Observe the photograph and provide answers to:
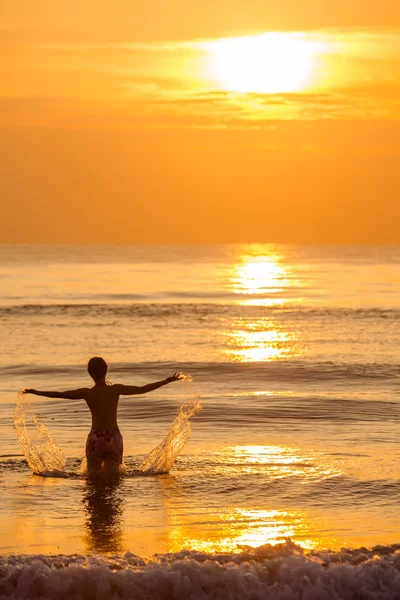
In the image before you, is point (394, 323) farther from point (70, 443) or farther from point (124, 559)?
point (124, 559)

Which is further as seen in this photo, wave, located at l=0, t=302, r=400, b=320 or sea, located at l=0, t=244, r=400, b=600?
wave, located at l=0, t=302, r=400, b=320

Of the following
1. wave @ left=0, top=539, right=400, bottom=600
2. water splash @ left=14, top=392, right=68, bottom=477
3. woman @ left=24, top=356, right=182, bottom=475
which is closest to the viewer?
wave @ left=0, top=539, right=400, bottom=600

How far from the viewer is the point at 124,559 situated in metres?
9.81

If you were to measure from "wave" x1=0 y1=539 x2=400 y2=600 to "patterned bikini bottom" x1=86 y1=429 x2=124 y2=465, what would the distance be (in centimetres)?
409

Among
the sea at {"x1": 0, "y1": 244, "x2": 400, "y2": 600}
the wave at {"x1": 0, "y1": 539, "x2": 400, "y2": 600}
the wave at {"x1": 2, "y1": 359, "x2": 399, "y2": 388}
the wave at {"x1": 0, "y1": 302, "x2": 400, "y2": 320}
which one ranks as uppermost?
the wave at {"x1": 0, "y1": 302, "x2": 400, "y2": 320}

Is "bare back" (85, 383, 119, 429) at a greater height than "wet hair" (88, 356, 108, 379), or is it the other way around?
"wet hair" (88, 356, 108, 379)

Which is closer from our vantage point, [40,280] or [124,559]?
[124,559]

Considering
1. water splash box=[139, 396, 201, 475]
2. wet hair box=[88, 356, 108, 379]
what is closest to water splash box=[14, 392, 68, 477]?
wet hair box=[88, 356, 108, 379]

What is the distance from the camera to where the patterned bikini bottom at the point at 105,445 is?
13.8 metres

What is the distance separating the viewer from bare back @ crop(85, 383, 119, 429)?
13.8 meters

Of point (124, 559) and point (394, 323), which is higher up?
point (394, 323)

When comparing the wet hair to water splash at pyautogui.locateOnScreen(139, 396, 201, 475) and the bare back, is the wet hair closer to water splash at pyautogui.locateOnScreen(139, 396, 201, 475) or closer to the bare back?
the bare back

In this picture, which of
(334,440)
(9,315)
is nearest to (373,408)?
(334,440)

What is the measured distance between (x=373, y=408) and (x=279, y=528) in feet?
30.7
